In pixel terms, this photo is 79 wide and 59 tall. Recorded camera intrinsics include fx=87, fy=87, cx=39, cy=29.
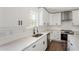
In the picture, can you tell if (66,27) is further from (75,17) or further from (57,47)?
(57,47)

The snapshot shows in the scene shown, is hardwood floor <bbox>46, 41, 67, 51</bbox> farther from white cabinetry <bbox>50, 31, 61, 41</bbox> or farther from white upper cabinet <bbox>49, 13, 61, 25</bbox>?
white upper cabinet <bbox>49, 13, 61, 25</bbox>

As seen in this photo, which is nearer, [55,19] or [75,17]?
[75,17]

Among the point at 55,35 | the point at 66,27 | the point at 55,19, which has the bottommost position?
the point at 55,35

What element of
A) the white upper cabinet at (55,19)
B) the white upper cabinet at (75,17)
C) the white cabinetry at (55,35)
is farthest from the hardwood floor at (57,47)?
the white upper cabinet at (55,19)

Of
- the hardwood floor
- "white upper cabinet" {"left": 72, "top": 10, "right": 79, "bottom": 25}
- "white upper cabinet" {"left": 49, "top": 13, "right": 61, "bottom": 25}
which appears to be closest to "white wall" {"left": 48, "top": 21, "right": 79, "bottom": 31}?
"white upper cabinet" {"left": 49, "top": 13, "right": 61, "bottom": 25}

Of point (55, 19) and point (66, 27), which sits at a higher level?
point (55, 19)

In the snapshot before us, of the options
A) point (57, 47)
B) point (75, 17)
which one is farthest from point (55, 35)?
point (75, 17)

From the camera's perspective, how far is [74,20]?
4953mm

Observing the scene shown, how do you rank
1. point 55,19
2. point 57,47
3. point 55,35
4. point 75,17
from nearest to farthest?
point 57,47
point 75,17
point 55,35
point 55,19

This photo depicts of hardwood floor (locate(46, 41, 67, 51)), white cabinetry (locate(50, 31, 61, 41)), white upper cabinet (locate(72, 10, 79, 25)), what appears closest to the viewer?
hardwood floor (locate(46, 41, 67, 51))

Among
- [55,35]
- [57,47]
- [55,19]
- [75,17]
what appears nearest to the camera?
[57,47]

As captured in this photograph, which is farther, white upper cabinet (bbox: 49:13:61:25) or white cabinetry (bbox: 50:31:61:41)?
white upper cabinet (bbox: 49:13:61:25)
